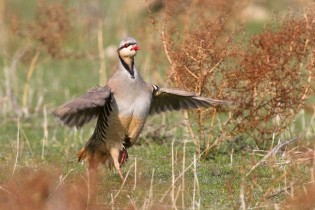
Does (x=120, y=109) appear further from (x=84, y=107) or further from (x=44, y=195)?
(x=44, y=195)

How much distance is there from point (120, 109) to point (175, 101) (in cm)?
97

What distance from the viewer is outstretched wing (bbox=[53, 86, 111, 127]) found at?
302 inches

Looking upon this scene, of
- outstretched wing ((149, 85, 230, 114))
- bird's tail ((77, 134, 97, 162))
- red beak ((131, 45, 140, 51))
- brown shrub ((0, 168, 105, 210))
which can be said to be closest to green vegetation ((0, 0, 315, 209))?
brown shrub ((0, 168, 105, 210))

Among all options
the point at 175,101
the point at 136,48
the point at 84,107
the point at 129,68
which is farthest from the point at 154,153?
the point at 84,107

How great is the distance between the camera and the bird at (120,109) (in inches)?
330

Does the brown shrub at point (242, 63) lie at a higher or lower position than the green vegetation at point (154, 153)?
higher

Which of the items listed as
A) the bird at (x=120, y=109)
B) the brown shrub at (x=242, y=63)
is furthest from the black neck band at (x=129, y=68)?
the brown shrub at (x=242, y=63)

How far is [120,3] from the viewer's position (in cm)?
2411

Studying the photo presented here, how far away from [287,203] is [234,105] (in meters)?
2.94

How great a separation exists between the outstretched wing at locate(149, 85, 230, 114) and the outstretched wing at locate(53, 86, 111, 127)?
2.14ft

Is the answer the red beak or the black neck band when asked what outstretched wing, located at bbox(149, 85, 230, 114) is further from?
the red beak

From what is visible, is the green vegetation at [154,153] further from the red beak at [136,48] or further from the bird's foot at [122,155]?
the red beak at [136,48]

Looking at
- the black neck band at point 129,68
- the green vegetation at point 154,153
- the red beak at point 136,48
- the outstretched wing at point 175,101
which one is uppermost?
the red beak at point 136,48

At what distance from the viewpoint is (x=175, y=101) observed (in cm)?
927
